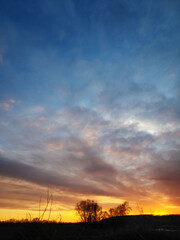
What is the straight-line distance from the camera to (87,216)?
50.7 m

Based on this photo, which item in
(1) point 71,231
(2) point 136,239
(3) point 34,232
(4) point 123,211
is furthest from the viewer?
(4) point 123,211

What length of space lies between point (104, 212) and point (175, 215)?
20.0m

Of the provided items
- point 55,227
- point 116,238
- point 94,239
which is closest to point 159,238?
point 116,238

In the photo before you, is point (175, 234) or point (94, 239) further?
point (175, 234)

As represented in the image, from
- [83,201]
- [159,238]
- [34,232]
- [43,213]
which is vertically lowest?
[159,238]

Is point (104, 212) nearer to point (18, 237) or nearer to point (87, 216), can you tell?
point (87, 216)

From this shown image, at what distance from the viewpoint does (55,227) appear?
6.00 m

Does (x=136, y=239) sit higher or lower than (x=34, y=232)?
lower

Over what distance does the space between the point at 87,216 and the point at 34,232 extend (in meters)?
50.7

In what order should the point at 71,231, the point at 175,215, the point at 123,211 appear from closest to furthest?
the point at 71,231, the point at 175,215, the point at 123,211

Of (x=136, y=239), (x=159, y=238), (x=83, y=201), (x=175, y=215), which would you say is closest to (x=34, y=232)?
(x=136, y=239)

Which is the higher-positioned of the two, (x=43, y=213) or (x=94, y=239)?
(x=43, y=213)

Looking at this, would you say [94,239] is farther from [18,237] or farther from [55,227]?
[18,237]

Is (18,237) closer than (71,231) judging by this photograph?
Yes
